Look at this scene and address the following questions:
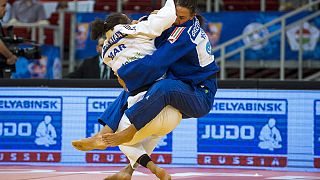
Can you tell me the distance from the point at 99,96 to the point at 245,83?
6.47ft

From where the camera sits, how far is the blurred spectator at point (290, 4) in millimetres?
16203

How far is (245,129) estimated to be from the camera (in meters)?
11.0

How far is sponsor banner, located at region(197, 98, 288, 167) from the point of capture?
10.9 metres

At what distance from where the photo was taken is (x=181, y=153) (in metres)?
11.1

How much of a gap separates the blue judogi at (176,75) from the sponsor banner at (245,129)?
3.06m

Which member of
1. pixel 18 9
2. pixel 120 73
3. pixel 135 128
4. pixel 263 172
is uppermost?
pixel 18 9

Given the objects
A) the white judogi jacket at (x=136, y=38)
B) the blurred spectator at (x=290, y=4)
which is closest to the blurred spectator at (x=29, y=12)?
the blurred spectator at (x=290, y=4)

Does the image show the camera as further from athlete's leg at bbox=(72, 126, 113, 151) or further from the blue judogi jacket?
the blue judogi jacket

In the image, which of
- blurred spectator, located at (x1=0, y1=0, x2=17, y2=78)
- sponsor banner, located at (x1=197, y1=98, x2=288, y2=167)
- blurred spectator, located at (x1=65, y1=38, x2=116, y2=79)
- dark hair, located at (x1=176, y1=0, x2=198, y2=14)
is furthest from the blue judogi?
blurred spectator, located at (x1=65, y1=38, x2=116, y2=79)

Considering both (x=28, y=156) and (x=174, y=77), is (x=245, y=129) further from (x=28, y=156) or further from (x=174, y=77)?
(x=174, y=77)

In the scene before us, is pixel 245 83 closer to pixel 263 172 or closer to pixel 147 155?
pixel 263 172

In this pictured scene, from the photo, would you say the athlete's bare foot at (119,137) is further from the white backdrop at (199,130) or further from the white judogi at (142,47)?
the white backdrop at (199,130)

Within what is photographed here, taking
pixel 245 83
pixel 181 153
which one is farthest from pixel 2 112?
pixel 245 83

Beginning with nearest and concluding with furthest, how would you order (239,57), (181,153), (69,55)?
(181,153) → (239,57) → (69,55)
